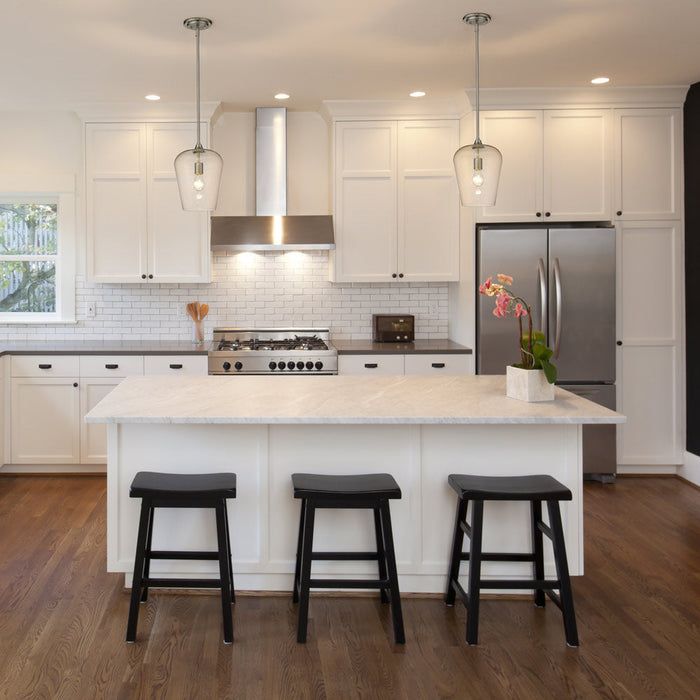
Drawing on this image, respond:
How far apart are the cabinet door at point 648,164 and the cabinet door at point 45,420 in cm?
404

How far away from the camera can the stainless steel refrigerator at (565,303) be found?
499 cm

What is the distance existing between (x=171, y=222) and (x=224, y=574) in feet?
10.7

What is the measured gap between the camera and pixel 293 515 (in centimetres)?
322

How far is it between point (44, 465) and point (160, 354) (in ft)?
3.82

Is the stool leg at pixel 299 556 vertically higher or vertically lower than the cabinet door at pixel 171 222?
lower

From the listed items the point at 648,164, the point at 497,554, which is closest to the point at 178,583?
the point at 497,554

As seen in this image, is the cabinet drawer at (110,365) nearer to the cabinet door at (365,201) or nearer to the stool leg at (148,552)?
the cabinet door at (365,201)

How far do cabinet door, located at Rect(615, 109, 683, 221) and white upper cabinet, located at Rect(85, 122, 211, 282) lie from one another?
117 inches

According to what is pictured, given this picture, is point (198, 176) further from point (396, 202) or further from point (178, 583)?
point (396, 202)

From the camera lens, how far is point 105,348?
521 centimetres

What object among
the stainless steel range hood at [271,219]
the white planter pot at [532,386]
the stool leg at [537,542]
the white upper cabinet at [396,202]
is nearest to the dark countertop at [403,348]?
the white upper cabinet at [396,202]

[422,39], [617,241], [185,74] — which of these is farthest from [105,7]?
[617,241]

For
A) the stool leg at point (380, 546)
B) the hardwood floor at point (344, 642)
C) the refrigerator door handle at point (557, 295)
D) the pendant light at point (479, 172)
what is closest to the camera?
the hardwood floor at point (344, 642)

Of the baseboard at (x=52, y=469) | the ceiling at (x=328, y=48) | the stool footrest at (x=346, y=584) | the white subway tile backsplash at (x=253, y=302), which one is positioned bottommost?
the stool footrest at (x=346, y=584)
